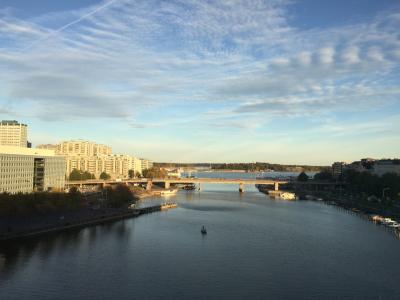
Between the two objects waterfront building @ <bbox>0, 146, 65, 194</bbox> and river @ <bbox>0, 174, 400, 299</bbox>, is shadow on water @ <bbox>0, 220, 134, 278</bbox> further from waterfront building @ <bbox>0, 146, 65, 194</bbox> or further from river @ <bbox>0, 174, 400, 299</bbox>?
waterfront building @ <bbox>0, 146, 65, 194</bbox>

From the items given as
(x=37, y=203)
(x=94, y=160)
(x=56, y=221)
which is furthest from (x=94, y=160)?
(x=56, y=221)

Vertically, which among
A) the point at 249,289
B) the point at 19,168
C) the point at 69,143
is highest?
the point at 69,143

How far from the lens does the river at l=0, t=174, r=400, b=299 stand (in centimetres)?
1323

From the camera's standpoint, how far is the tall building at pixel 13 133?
67006mm

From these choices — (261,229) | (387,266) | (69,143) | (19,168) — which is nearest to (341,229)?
(261,229)

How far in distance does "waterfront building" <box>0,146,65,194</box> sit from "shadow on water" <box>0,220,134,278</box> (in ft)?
31.2

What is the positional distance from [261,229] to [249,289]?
11406 mm

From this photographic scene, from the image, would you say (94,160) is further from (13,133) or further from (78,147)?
(13,133)

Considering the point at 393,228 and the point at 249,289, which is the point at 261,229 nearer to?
the point at 393,228

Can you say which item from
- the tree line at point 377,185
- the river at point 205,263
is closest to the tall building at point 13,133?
→ the tree line at point 377,185

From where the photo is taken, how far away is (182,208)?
1442 inches

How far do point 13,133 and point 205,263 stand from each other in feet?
198

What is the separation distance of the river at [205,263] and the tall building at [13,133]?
155 ft

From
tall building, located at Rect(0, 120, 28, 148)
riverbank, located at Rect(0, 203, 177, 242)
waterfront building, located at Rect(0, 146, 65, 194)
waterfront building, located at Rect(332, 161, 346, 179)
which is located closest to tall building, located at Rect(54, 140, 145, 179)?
tall building, located at Rect(0, 120, 28, 148)
